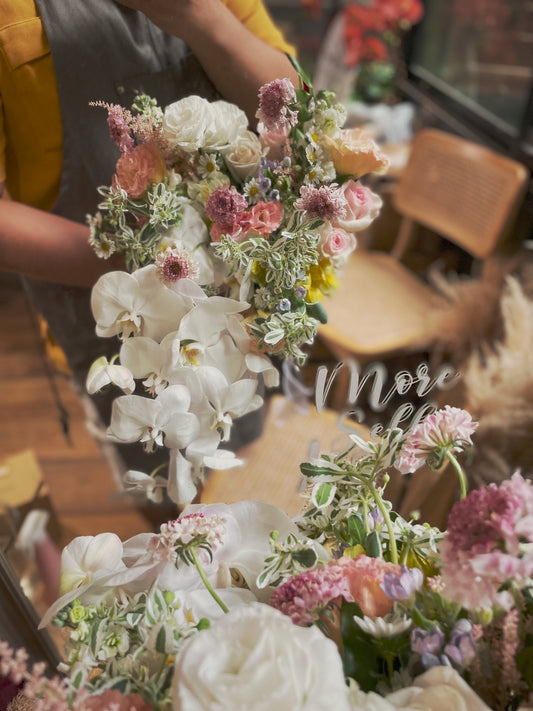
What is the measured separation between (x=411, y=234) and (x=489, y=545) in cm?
212

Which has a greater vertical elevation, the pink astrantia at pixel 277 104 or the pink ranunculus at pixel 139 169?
the pink astrantia at pixel 277 104

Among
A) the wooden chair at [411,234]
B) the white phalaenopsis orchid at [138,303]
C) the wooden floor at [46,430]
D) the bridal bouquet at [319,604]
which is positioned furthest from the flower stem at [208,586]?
the wooden chair at [411,234]

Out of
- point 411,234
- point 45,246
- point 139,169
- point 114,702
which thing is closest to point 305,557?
point 114,702

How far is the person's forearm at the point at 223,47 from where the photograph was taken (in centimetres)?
65

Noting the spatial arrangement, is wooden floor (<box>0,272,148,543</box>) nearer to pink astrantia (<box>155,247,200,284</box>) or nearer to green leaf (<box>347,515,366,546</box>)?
pink astrantia (<box>155,247,200,284</box>)

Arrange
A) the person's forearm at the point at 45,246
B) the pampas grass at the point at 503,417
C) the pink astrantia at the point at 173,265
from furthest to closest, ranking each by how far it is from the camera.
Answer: the pampas grass at the point at 503,417 → the person's forearm at the point at 45,246 → the pink astrantia at the point at 173,265

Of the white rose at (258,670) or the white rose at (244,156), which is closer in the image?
the white rose at (258,670)

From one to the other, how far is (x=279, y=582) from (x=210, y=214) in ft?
1.05

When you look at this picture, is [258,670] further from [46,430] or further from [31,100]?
[46,430]

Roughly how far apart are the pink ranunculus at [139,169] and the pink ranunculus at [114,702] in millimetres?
406

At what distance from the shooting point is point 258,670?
0.35 meters

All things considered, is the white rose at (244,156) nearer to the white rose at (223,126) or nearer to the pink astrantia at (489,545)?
the white rose at (223,126)

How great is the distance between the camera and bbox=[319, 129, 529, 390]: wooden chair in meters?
1.93

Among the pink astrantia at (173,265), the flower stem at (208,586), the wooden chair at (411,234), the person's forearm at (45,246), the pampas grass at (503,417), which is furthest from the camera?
the wooden chair at (411,234)
